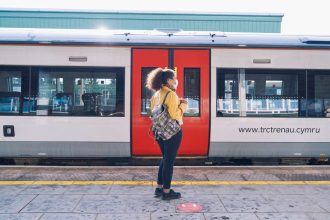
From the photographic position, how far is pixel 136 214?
13.6 feet

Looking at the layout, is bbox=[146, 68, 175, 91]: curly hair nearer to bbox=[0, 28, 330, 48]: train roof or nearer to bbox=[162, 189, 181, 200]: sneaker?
bbox=[162, 189, 181, 200]: sneaker

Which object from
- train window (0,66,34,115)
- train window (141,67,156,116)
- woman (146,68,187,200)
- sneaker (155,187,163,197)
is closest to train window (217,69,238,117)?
train window (141,67,156,116)

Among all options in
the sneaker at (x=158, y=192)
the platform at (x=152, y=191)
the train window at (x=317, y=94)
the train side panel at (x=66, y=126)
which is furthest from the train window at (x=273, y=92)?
the sneaker at (x=158, y=192)

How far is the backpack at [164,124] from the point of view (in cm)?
455

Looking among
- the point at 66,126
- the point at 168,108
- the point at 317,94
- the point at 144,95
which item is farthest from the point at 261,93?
the point at 66,126

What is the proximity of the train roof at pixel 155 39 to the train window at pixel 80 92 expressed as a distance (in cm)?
55

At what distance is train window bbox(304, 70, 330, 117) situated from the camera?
704 cm

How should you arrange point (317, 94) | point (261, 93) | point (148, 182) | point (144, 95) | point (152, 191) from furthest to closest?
1. point (317, 94)
2. point (261, 93)
3. point (144, 95)
4. point (148, 182)
5. point (152, 191)

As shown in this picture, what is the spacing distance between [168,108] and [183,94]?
2.41 meters

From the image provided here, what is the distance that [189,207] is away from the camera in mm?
4387

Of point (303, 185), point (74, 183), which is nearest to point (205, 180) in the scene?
point (303, 185)

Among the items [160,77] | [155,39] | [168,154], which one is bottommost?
[168,154]

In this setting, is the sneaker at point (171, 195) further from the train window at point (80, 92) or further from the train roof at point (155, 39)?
the train roof at point (155, 39)

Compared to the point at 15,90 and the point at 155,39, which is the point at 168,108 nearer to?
the point at 155,39
